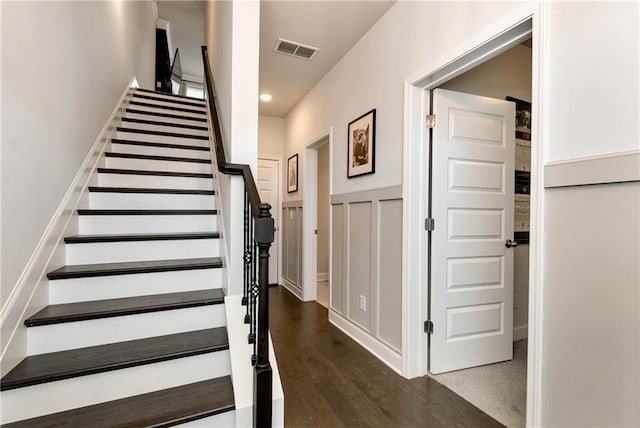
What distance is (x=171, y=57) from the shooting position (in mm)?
5660

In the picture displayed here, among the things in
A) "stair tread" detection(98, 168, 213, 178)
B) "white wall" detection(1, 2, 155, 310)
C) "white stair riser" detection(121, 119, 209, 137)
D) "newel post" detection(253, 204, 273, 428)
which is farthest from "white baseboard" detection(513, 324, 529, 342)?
"white stair riser" detection(121, 119, 209, 137)

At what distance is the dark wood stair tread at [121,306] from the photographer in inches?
51.0

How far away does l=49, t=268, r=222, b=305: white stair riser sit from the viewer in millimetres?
1472

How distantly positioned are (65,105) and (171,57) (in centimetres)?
478

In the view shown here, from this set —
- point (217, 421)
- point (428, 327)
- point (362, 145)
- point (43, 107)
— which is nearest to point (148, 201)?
point (43, 107)

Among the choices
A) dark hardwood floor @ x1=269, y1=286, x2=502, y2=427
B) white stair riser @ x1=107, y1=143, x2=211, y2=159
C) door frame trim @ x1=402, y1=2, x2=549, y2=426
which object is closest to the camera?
door frame trim @ x1=402, y1=2, x2=549, y2=426

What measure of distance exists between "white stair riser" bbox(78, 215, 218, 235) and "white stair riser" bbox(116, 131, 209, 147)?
1.21m

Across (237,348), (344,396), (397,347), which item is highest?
(237,348)

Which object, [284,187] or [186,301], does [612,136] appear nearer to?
[186,301]

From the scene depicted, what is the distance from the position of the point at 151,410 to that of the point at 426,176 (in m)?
1.94

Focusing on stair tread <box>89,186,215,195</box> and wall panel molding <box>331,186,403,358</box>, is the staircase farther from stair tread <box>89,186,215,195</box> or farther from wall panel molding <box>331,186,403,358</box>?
wall panel molding <box>331,186,403,358</box>

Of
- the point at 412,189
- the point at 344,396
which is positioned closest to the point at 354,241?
the point at 412,189

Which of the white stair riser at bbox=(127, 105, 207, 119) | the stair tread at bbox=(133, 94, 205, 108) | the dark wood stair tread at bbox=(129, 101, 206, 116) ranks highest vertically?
the stair tread at bbox=(133, 94, 205, 108)

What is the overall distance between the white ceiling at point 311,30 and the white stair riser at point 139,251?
183cm
